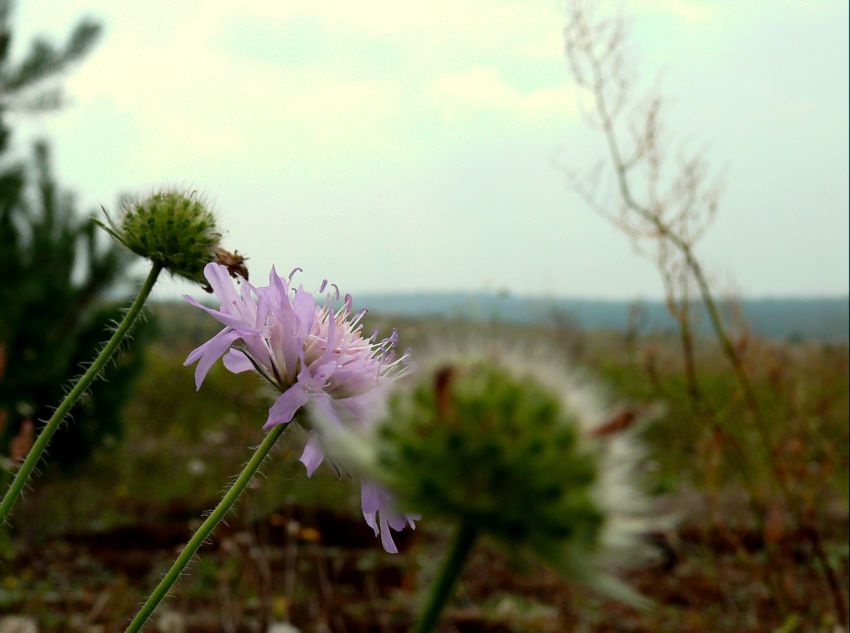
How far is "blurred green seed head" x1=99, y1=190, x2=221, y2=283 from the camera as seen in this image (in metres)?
1.46

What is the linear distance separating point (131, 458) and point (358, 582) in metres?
4.24

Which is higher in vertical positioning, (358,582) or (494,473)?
(494,473)

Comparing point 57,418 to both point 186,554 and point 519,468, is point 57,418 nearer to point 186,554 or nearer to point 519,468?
point 186,554

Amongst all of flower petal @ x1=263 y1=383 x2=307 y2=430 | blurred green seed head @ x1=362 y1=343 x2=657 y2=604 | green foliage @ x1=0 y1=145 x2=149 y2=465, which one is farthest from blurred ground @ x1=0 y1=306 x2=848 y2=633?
blurred green seed head @ x1=362 y1=343 x2=657 y2=604

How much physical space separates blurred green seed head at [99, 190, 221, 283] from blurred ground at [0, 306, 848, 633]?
115 centimetres

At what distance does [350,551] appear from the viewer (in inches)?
227

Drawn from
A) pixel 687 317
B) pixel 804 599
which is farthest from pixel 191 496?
pixel 687 317

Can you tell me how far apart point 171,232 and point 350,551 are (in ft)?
15.0

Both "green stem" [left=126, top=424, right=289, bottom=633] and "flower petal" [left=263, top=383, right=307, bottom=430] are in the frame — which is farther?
"flower petal" [left=263, top=383, right=307, bottom=430]

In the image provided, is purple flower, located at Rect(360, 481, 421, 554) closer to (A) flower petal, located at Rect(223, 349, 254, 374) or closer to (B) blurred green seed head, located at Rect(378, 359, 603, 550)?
(A) flower petal, located at Rect(223, 349, 254, 374)

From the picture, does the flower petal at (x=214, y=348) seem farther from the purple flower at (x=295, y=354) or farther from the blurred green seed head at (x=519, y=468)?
the blurred green seed head at (x=519, y=468)

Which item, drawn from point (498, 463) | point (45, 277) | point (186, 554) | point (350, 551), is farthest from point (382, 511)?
point (45, 277)

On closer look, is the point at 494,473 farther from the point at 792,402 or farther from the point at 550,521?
the point at 792,402

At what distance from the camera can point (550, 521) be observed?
0.60m
